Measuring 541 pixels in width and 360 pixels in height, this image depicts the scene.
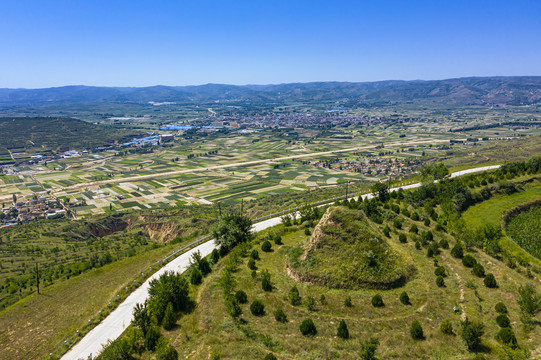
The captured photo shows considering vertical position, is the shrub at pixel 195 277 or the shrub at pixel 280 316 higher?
the shrub at pixel 280 316

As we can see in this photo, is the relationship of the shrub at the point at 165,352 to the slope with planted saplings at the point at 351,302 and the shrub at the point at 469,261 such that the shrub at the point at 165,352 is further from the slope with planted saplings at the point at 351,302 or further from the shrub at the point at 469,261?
the shrub at the point at 469,261

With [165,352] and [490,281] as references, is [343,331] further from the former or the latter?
[490,281]

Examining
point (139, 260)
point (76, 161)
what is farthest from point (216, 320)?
point (76, 161)

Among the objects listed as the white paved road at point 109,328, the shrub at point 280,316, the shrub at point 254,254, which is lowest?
the white paved road at point 109,328

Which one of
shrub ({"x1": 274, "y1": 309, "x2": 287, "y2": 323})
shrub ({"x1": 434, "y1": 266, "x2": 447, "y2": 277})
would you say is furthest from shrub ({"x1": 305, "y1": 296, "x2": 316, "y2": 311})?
shrub ({"x1": 434, "y1": 266, "x2": 447, "y2": 277})

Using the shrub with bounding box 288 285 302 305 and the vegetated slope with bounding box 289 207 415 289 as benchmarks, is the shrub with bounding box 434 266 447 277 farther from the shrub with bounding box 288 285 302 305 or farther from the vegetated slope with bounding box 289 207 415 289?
the shrub with bounding box 288 285 302 305

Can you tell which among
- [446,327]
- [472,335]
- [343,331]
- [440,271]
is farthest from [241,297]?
[440,271]

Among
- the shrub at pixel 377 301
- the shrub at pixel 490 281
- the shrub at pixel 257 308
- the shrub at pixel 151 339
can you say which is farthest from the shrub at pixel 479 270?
the shrub at pixel 151 339
